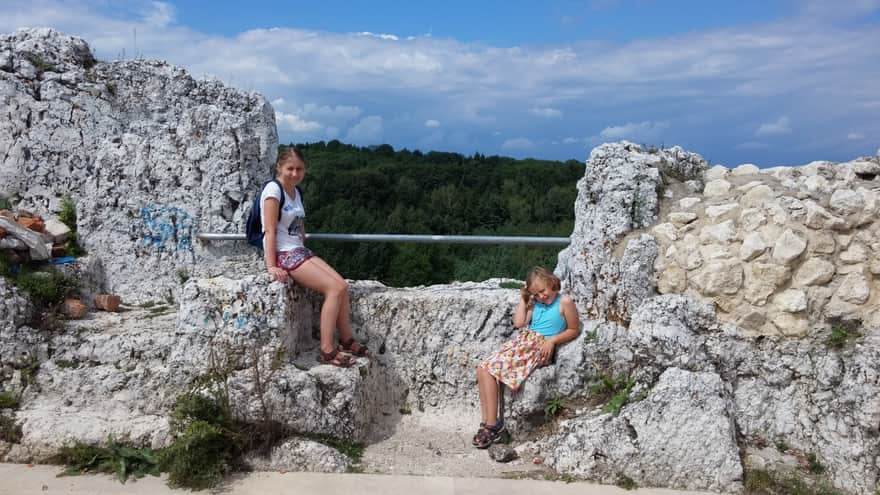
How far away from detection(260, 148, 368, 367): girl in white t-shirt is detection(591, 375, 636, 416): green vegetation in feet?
5.63

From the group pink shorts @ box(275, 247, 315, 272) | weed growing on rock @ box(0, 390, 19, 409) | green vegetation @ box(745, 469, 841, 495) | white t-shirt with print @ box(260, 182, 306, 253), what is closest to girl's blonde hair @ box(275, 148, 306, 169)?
white t-shirt with print @ box(260, 182, 306, 253)

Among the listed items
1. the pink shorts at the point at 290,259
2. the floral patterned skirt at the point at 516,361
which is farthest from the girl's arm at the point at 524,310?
the pink shorts at the point at 290,259

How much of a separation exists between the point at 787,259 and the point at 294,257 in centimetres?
328

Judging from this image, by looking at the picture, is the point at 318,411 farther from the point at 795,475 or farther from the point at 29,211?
the point at 29,211

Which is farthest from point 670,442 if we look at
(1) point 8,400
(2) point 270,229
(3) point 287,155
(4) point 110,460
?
(1) point 8,400

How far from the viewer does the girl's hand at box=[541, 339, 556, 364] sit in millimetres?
4855

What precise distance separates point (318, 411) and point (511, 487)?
4.44 feet

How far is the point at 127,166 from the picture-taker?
19.7 ft

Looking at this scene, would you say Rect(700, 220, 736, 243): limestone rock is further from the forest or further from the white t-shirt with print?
the white t-shirt with print

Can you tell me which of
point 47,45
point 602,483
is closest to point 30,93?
point 47,45

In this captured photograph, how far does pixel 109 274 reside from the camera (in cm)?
604

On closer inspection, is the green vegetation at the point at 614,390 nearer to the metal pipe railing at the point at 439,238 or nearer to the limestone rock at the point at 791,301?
the limestone rock at the point at 791,301

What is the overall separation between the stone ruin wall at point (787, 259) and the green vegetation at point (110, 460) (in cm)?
351

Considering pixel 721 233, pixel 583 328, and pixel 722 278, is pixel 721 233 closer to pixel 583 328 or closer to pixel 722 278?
pixel 722 278
